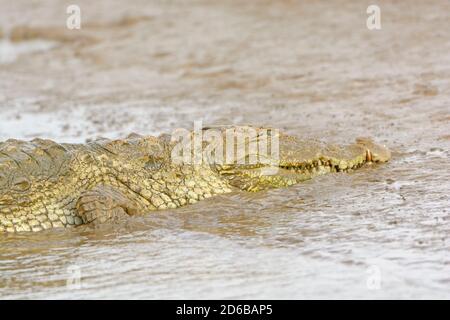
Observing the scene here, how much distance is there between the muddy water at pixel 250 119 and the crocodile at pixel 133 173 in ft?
0.42

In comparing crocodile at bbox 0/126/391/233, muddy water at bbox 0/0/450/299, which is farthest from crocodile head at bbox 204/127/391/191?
muddy water at bbox 0/0/450/299

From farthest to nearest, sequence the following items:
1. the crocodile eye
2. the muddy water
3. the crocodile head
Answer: the crocodile head → the crocodile eye → the muddy water

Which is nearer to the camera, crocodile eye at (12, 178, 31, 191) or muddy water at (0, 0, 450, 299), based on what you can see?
muddy water at (0, 0, 450, 299)

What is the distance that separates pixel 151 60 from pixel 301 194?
295 inches

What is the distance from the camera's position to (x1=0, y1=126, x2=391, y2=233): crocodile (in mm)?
6234

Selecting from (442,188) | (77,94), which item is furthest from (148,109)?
(442,188)

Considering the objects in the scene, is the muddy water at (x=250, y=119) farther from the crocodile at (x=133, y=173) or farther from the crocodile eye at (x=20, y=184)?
the crocodile eye at (x=20, y=184)

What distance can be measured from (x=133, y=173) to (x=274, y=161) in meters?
1.04

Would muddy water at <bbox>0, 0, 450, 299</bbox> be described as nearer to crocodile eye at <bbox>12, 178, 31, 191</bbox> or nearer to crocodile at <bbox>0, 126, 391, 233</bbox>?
crocodile at <bbox>0, 126, 391, 233</bbox>

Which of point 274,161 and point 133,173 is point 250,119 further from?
point 133,173

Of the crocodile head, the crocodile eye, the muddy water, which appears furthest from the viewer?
the crocodile head

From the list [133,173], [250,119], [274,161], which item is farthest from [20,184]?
[250,119]

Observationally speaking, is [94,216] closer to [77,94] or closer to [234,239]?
[234,239]

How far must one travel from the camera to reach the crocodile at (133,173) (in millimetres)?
6234
